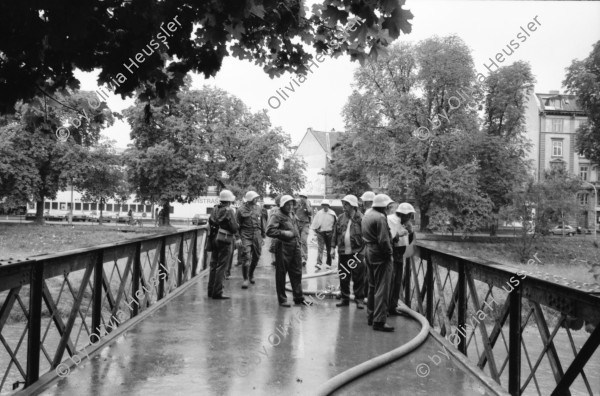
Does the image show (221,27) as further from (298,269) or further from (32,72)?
(298,269)

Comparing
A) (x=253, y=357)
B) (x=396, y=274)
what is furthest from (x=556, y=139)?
(x=253, y=357)

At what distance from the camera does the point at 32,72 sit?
17.4 feet

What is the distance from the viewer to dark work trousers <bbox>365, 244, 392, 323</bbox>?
735 centimetres

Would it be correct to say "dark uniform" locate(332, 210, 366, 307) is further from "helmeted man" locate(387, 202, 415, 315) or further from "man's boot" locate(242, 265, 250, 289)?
"man's boot" locate(242, 265, 250, 289)

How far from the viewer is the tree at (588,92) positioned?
37438 millimetres

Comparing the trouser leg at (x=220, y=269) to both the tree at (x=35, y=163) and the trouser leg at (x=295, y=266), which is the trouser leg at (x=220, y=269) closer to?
the trouser leg at (x=295, y=266)

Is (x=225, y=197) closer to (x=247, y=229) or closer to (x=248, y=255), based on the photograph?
(x=247, y=229)

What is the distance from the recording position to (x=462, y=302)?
6398 mm

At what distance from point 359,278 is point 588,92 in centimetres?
3546

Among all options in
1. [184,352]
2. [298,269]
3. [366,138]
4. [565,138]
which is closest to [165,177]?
[366,138]

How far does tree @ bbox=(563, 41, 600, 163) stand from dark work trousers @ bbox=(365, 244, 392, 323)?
1427 inches

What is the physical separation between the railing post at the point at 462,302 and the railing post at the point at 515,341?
55.7 inches

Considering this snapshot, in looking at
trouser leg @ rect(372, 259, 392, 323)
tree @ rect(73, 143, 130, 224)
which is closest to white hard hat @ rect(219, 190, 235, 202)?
trouser leg @ rect(372, 259, 392, 323)

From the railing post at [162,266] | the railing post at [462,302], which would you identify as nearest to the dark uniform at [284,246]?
the railing post at [162,266]
